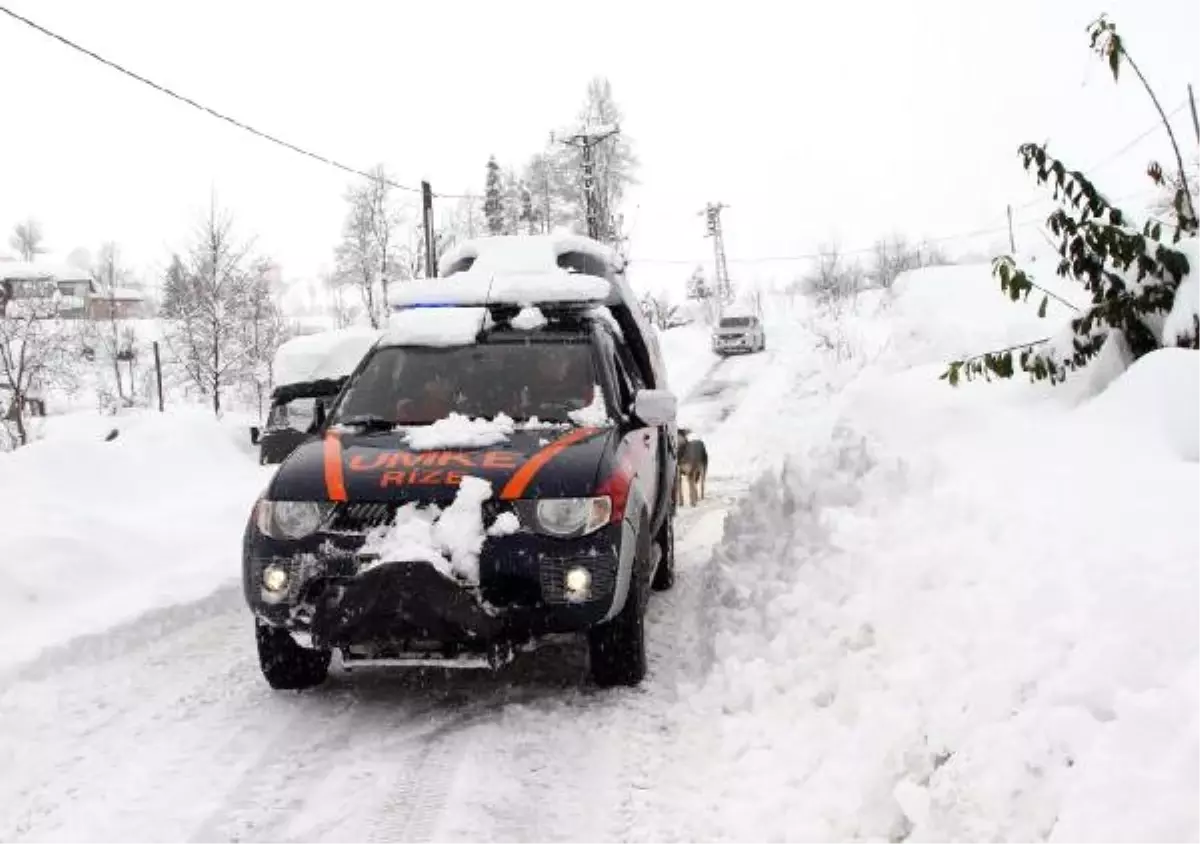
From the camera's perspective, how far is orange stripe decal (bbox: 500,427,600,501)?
441cm

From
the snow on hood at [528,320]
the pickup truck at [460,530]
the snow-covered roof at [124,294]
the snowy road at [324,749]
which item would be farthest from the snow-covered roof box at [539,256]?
the snow-covered roof at [124,294]

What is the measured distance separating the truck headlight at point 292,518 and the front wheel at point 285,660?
57 cm

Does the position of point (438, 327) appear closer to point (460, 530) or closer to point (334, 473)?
point (334, 473)

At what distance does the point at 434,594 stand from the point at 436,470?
618mm

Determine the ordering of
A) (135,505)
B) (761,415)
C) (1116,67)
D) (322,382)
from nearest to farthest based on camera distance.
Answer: (1116,67), (135,505), (322,382), (761,415)

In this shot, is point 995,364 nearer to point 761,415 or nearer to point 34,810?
point 34,810

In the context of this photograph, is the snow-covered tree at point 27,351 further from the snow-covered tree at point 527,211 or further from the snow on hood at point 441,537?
the snow on hood at point 441,537

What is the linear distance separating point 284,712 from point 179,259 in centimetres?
3814

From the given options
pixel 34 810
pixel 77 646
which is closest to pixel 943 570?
pixel 34 810

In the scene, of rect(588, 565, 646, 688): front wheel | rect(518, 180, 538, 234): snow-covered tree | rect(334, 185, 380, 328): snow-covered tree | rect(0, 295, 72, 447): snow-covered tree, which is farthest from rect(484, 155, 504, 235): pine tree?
rect(588, 565, 646, 688): front wheel

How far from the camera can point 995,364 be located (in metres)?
6.54

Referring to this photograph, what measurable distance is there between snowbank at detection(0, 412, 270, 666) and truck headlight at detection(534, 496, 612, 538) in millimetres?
3131

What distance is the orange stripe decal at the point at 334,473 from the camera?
446cm

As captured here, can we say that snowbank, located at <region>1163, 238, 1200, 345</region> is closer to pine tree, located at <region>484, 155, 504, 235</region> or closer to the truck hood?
the truck hood
